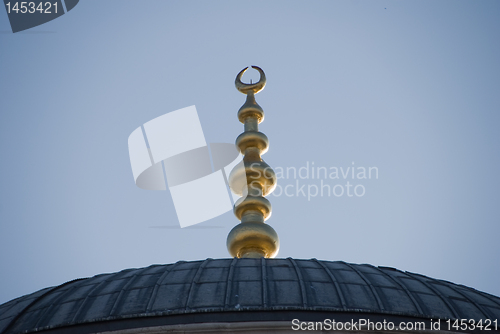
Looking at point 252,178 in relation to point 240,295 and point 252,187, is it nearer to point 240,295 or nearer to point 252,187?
point 252,187

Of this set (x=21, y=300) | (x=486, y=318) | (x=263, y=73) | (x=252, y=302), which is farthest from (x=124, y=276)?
(x=263, y=73)

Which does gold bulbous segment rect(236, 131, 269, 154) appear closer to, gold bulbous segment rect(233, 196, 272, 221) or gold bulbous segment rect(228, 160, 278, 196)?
gold bulbous segment rect(228, 160, 278, 196)

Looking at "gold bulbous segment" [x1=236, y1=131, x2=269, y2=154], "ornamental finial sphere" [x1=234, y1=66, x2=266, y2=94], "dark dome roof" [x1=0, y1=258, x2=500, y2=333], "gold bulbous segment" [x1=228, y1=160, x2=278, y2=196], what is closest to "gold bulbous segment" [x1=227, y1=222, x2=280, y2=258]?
"gold bulbous segment" [x1=228, y1=160, x2=278, y2=196]

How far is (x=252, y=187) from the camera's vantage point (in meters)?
19.2

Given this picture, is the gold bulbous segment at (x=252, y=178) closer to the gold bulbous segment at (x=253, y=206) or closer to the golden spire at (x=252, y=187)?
the golden spire at (x=252, y=187)

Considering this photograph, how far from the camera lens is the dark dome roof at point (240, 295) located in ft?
38.9

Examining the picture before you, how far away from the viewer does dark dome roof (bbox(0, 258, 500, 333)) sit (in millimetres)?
11867

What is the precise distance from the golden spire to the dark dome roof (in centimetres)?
316

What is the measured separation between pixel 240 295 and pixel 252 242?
5.08 meters

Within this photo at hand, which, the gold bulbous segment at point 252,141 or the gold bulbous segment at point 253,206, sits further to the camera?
the gold bulbous segment at point 252,141

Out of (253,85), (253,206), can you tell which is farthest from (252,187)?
(253,85)

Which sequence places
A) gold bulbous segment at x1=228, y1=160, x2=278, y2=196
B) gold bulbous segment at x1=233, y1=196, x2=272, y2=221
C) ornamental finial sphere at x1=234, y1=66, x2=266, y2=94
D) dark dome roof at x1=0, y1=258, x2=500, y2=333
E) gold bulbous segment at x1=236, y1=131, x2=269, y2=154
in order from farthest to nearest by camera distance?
ornamental finial sphere at x1=234, y1=66, x2=266, y2=94 → gold bulbous segment at x1=236, y1=131, x2=269, y2=154 → gold bulbous segment at x1=228, y1=160, x2=278, y2=196 → gold bulbous segment at x1=233, y1=196, x2=272, y2=221 → dark dome roof at x1=0, y1=258, x2=500, y2=333

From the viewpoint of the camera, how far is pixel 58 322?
12.1 metres

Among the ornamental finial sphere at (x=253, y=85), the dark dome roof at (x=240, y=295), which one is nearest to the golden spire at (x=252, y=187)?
the ornamental finial sphere at (x=253, y=85)
